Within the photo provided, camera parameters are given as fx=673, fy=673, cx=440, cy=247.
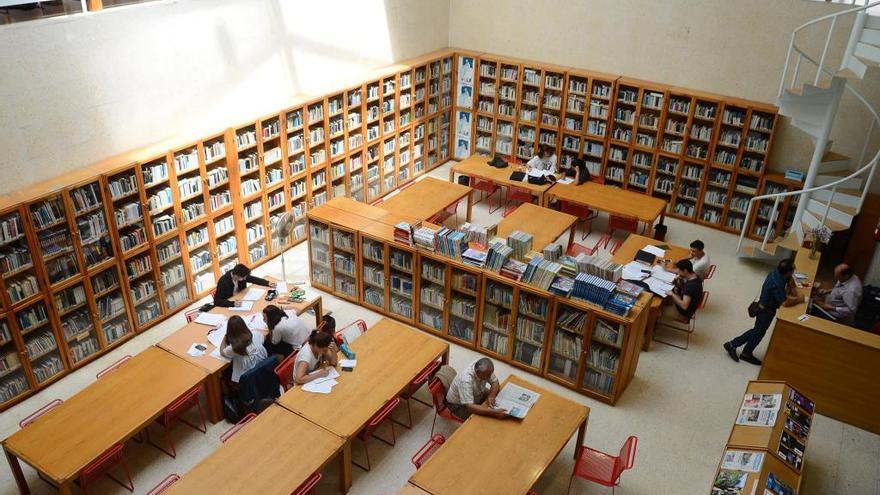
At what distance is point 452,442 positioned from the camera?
6453mm

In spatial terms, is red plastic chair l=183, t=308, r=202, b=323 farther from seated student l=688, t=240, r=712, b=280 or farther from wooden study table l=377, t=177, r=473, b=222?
seated student l=688, t=240, r=712, b=280

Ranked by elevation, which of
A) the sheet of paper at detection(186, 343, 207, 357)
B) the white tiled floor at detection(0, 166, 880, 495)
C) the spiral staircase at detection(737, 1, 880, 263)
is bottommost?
the white tiled floor at detection(0, 166, 880, 495)

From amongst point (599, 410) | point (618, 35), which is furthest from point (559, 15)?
point (599, 410)

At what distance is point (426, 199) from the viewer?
1147 centimetres

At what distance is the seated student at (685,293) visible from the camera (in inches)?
352

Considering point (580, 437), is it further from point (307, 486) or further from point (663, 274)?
point (663, 274)

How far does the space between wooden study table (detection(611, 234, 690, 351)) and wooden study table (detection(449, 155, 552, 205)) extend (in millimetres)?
2111

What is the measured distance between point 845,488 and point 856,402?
1.28 meters

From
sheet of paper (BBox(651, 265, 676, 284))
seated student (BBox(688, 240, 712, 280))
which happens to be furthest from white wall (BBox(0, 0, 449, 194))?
seated student (BBox(688, 240, 712, 280))

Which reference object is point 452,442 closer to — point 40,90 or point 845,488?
point 845,488

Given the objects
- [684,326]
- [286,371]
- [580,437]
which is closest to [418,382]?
[286,371]

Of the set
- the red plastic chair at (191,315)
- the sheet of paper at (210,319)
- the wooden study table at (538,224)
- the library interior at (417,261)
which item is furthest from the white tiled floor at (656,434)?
the wooden study table at (538,224)

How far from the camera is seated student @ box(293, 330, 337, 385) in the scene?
23.2 feet

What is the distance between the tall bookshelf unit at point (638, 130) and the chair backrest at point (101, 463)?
968cm
